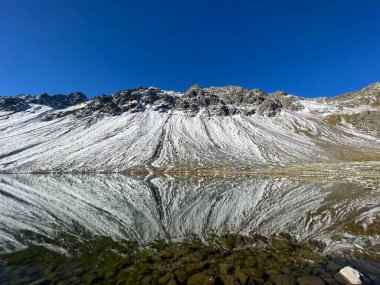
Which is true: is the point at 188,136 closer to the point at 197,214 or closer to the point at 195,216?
the point at 197,214

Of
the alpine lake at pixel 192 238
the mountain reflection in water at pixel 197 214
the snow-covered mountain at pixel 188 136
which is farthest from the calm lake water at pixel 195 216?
the snow-covered mountain at pixel 188 136

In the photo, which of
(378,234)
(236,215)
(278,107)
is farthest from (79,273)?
(278,107)

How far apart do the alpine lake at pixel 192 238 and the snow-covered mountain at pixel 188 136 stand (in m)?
57.7

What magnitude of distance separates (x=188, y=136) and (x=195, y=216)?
115 meters

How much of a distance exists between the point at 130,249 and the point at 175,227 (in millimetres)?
6509

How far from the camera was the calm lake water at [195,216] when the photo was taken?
2403cm

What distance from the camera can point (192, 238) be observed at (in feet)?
77.8

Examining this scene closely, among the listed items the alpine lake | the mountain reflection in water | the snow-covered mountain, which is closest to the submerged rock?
the alpine lake

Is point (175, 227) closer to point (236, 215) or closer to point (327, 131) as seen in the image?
point (236, 215)

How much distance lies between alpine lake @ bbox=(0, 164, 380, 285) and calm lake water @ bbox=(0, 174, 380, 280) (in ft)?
0.34

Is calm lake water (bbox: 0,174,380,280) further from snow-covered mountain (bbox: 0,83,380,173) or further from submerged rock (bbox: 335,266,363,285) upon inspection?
snow-covered mountain (bbox: 0,83,380,173)

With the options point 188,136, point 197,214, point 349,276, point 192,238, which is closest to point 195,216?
point 197,214

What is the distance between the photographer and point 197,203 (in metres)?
37.0

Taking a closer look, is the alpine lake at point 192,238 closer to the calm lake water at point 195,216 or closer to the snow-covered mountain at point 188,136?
the calm lake water at point 195,216
